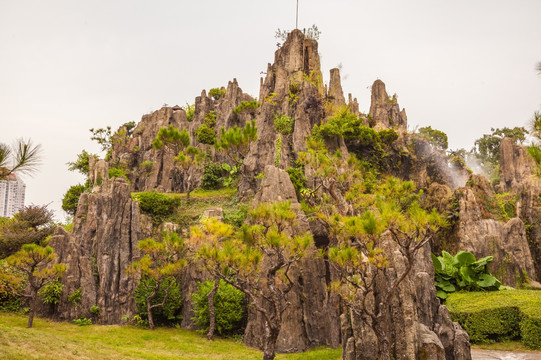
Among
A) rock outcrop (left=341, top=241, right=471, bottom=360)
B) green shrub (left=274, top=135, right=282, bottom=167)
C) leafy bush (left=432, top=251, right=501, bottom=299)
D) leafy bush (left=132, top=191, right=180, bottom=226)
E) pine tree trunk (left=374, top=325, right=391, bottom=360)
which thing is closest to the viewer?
pine tree trunk (left=374, top=325, right=391, bottom=360)

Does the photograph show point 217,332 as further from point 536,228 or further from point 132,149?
point 132,149

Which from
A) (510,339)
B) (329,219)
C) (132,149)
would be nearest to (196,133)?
(132,149)

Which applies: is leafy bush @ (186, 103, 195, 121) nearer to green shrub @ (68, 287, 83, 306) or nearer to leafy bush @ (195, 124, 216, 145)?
leafy bush @ (195, 124, 216, 145)

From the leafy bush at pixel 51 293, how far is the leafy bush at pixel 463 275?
20261 millimetres

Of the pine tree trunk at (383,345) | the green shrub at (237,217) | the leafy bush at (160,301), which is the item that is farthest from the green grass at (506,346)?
the leafy bush at (160,301)

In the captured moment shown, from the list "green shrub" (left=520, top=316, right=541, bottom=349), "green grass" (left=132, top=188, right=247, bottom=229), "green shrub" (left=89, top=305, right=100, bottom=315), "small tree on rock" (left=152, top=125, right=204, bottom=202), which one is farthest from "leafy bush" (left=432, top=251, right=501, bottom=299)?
"small tree on rock" (left=152, top=125, right=204, bottom=202)

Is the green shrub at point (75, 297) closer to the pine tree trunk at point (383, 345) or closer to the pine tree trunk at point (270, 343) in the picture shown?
the pine tree trunk at point (270, 343)

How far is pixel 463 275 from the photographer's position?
784 inches

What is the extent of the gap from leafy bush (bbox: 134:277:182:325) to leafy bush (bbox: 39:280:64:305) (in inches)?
157

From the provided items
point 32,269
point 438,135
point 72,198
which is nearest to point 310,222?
point 32,269

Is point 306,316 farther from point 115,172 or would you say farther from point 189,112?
point 189,112

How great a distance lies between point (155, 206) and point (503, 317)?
21.2m

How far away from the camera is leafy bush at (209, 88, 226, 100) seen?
49250 mm

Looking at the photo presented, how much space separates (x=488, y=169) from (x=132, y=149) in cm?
5375
